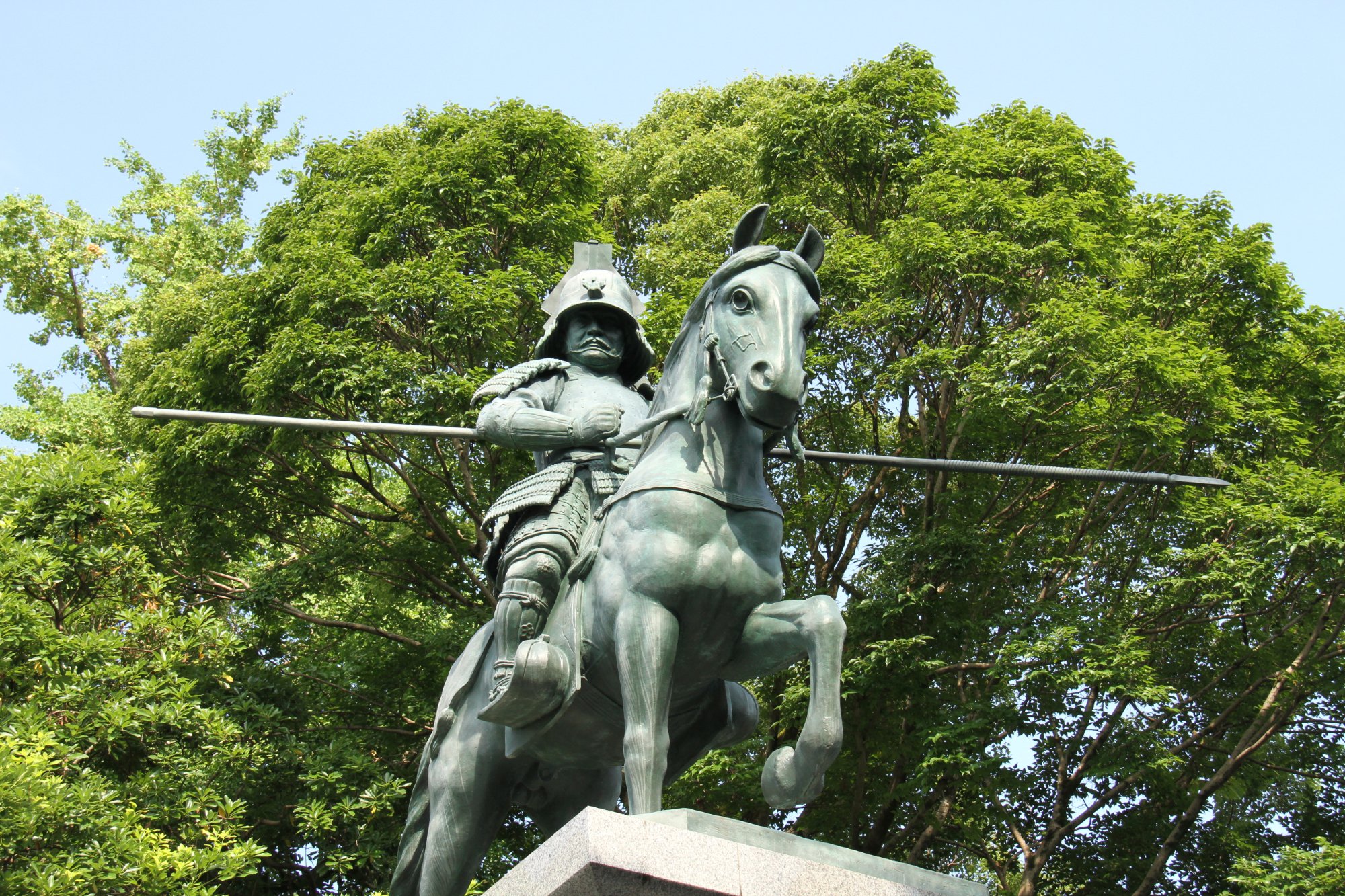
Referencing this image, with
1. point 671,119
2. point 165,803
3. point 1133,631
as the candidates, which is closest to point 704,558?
point 165,803

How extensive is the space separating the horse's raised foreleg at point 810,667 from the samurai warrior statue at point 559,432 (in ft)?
2.99

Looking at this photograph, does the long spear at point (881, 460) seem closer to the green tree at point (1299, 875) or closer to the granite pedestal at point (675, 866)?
the granite pedestal at point (675, 866)

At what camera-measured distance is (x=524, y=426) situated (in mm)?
6293

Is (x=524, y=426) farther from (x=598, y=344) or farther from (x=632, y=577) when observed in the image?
(x=632, y=577)

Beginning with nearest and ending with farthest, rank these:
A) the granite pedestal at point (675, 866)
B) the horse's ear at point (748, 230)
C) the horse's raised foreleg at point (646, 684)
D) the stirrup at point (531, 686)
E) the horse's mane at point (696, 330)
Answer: the granite pedestal at point (675, 866)
the horse's raised foreleg at point (646, 684)
the stirrup at point (531, 686)
the horse's mane at point (696, 330)
the horse's ear at point (748, 230)

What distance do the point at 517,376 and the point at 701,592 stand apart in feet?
5.75

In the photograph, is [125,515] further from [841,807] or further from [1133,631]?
[1133,631]

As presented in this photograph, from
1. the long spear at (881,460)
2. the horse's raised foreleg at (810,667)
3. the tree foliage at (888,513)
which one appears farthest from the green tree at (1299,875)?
the horse's raised foreleg at (810,667)

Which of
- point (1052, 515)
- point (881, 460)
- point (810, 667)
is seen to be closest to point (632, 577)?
point (810, 667)

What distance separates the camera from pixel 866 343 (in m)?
18.1

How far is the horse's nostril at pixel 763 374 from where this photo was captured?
523cm

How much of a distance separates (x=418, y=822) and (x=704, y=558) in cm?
224

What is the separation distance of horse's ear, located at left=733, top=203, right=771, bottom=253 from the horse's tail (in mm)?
1990

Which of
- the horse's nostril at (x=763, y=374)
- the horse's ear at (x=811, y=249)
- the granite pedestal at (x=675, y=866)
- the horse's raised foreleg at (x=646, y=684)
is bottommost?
the granite pedestal at (x=675, y=866)
